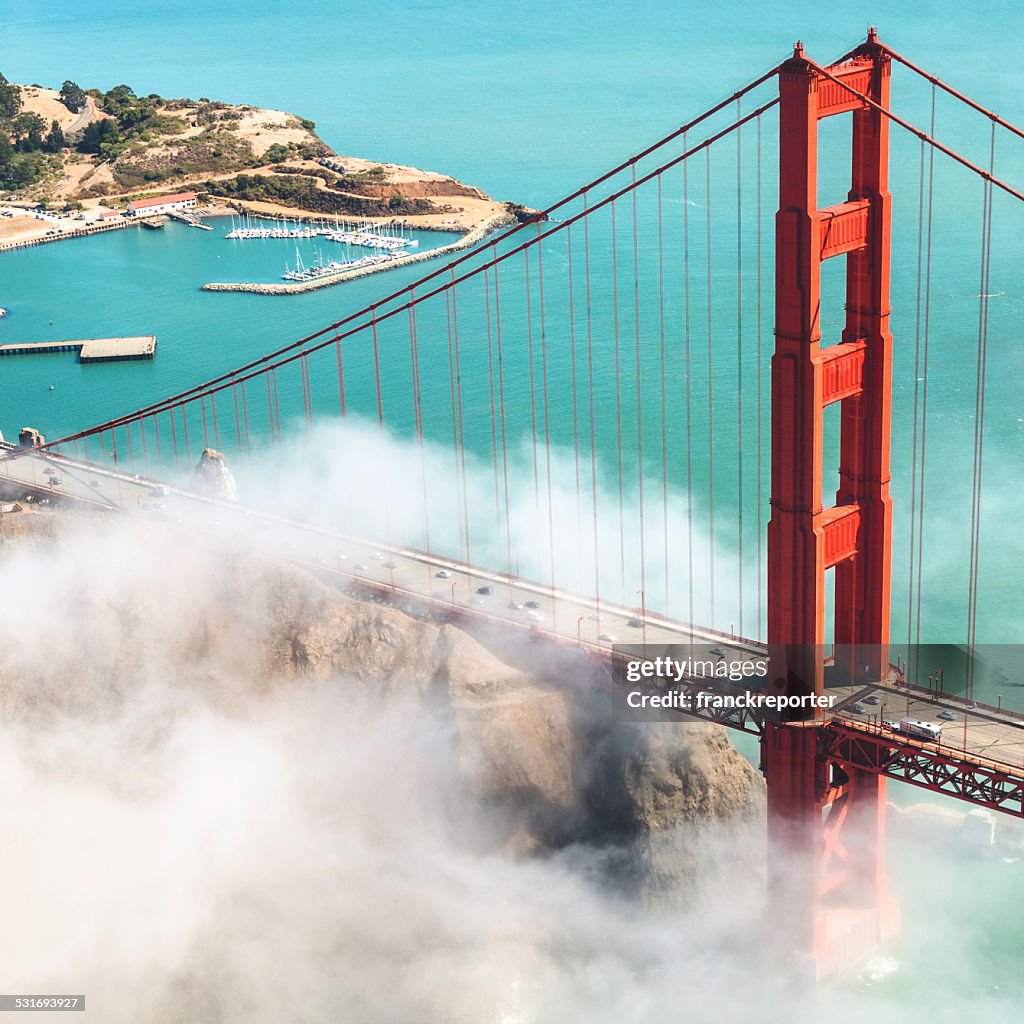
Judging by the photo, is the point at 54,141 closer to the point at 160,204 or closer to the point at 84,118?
the point at 84,118

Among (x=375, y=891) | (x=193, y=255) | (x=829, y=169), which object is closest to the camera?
(x=375, y=891)

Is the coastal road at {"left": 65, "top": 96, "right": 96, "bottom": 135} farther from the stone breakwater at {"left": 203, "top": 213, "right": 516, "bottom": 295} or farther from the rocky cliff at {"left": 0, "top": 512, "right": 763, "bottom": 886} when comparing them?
the rocky cliff at {"left": 0, "top": 512, "right": 763, "bottom": 886}

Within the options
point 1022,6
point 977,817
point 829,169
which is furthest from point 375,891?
point 1022,6

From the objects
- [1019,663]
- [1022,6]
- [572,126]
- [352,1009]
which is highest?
[1022,6]

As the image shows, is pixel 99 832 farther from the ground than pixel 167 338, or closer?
closer

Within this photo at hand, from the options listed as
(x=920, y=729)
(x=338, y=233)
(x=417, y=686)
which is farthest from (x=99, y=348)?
(x=920, y=729)

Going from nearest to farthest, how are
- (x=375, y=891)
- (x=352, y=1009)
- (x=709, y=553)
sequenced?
(x=352, y=1009), (x=375, y=891), (x=709, y=553)

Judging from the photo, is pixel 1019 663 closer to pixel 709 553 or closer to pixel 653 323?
pixel 709 553
